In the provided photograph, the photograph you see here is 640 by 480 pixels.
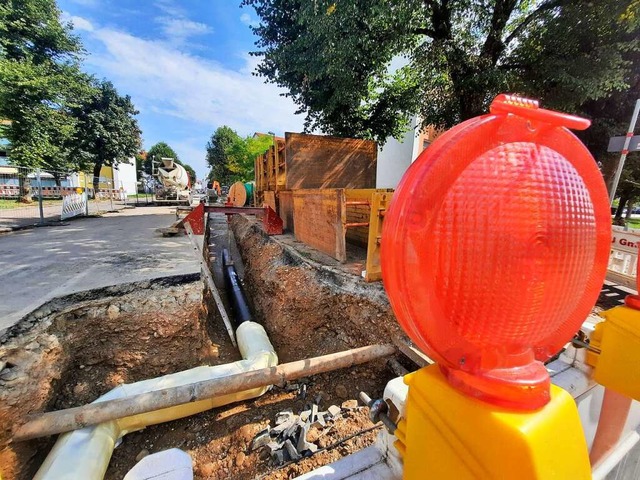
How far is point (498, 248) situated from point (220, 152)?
42449 millimetres

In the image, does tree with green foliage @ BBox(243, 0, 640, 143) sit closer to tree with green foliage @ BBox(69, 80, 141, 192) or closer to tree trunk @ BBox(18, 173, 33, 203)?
tree trunk @ BBox(18, 173, 33, 203)

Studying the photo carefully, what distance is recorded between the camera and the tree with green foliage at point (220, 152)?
3663cm

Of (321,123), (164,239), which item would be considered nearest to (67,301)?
(164,239)

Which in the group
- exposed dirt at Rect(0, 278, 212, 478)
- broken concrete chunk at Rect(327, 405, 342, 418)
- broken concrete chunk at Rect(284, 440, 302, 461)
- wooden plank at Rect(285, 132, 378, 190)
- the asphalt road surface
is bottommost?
broken concrete chunk at Rect(284, 440, 302, 461)

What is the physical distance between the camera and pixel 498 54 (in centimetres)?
646

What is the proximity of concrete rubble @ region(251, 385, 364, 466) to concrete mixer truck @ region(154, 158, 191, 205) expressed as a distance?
18145 millimetres

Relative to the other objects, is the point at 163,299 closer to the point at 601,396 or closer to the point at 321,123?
the point at 601,396

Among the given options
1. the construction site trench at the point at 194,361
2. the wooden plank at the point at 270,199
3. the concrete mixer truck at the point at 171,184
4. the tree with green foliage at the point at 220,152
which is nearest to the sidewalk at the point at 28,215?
the concrete mixer truck at the point at 171,184

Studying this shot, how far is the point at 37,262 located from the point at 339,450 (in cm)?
493

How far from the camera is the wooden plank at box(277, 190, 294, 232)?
6.71 m

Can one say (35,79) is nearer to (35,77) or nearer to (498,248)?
(35,77)

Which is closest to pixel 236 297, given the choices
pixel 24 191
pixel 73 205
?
pixel 73 205

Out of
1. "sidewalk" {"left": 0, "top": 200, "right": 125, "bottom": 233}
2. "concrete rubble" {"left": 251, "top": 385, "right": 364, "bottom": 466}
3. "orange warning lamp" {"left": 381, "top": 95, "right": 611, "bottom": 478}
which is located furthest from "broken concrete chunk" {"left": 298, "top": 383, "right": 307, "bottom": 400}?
"sidewalk" {"left": 0, "top": 200, "right": 125, "bottom": 233}

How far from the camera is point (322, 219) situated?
441cm
